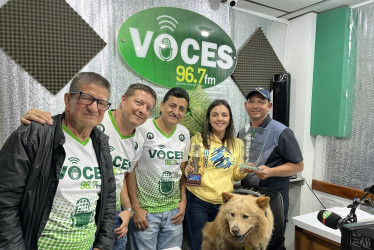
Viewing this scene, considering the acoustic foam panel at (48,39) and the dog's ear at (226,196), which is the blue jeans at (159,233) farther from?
the acoustic foam panel at (48,39)

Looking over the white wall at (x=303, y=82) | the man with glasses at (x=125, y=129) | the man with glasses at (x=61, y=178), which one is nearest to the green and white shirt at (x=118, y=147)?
the man with glasses at (x=125, y=129)

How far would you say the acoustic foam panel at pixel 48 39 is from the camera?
6.35 feet

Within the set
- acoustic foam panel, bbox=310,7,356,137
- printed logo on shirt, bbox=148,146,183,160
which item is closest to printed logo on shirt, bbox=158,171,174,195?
printed logo on shirt, bbox=148,146,183,160

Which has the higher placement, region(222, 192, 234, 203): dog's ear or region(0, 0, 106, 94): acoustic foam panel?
region(0, 0, 106, 94): acoustic foam panel

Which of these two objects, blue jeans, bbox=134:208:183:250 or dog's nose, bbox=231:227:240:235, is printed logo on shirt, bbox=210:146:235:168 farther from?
dog's nose, bbox=231:227:240:235

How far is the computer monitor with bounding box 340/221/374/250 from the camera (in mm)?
760

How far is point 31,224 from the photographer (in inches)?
46.1

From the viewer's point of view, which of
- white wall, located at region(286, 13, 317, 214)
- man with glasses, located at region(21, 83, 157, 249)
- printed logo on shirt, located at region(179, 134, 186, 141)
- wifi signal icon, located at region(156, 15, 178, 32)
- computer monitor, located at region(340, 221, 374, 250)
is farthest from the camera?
white wall, located at region(286, 13, 317, 214)

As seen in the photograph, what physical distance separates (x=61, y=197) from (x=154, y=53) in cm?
168

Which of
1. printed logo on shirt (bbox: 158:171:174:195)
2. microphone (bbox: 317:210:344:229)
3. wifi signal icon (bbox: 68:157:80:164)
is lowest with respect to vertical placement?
printed logo on shirt (bbox: 158:171:174:195)

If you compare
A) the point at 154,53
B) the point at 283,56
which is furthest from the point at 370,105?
the point at 154,53

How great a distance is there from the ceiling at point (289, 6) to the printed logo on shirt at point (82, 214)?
2637 millimetres

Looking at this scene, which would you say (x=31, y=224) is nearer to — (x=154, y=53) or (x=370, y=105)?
(x=154, y=53)

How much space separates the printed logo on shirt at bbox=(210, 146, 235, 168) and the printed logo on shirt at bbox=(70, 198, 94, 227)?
106 centimetres
